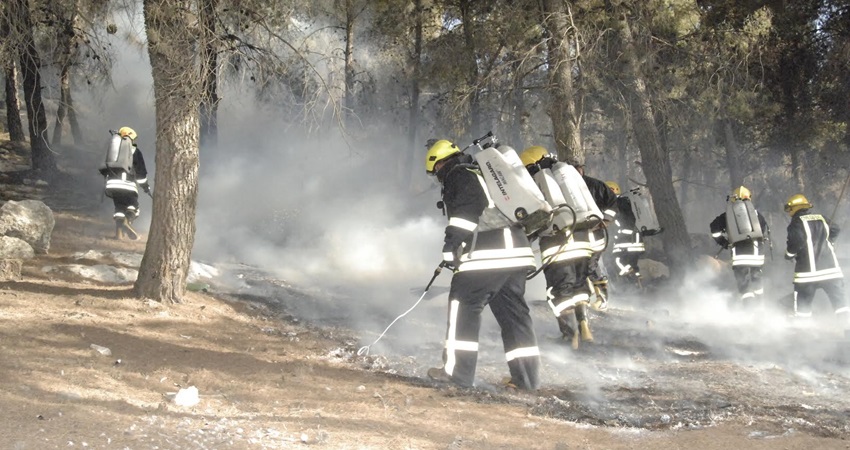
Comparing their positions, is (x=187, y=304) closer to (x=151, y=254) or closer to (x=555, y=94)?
(x=151, y=254)

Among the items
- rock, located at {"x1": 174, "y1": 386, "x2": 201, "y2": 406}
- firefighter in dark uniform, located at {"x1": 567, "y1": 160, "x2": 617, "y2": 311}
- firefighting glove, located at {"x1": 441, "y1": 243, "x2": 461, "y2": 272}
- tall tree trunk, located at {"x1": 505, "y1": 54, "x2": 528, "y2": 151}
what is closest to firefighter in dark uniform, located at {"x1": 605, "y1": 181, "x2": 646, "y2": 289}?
tall tree trunk, located at {"x1": 505, "y1": 54, "x2": 528, "y2": 151}

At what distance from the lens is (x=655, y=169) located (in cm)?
1406

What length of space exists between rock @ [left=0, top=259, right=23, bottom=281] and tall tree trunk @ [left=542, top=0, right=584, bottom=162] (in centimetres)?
663

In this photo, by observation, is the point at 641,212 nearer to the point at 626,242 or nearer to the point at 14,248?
the point at 626,242

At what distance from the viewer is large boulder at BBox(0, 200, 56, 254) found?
383 inches

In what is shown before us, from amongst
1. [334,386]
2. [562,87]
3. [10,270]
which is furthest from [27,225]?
[562,87]

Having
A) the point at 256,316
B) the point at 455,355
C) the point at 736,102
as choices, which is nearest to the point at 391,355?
the point at 455,355

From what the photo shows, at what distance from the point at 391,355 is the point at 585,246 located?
2.20 m

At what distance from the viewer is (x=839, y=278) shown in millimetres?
9734

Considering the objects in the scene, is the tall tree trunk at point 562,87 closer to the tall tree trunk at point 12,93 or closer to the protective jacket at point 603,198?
the protective jacket at point 603,198

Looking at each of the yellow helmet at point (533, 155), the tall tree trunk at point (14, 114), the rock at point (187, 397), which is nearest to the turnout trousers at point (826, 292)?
the yellow helmet at point (533, 155)

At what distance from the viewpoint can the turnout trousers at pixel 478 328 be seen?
5641 mm

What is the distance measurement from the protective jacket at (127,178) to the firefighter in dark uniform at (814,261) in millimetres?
8995

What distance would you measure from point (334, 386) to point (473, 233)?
144 centimetres
